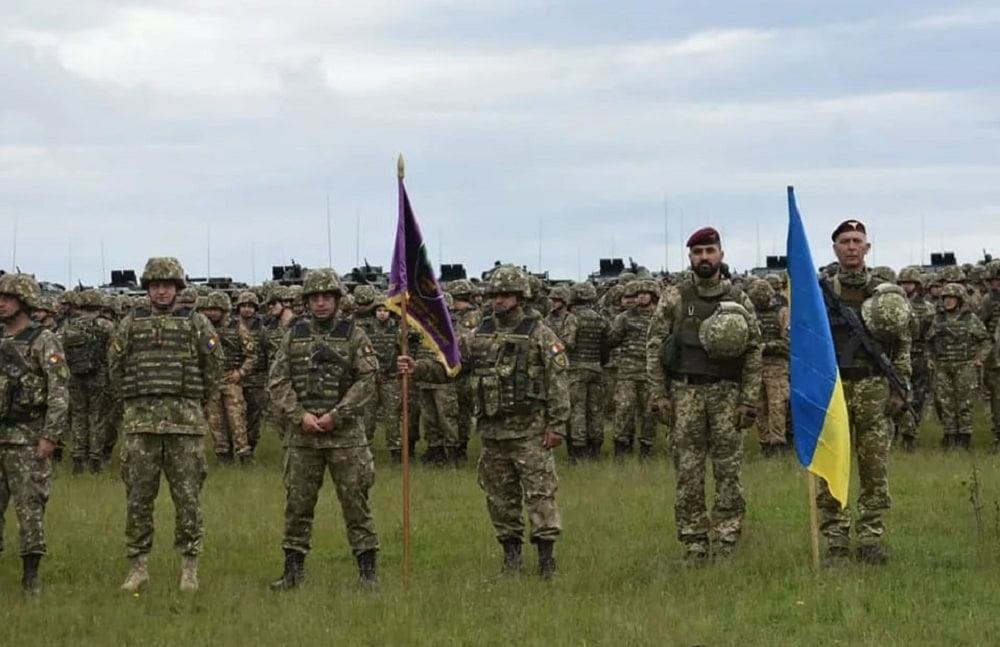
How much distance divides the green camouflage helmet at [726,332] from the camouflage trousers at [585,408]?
10131 mm

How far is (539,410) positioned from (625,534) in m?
2.62

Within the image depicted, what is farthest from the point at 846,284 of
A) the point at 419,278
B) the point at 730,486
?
the point at 419,278

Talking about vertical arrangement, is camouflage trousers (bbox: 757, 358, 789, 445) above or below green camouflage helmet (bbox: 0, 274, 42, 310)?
below

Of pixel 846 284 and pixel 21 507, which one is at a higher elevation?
pixel 846 284

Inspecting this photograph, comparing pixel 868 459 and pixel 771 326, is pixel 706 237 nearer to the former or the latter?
pixel 868 459

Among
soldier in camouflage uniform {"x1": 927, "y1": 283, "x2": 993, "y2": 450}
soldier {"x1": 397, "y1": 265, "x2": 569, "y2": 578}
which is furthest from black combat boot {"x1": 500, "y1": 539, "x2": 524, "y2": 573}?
soldier in camouflage uniform {"x1": 927, "y1": 283, "x2": 993, "y2": 450}

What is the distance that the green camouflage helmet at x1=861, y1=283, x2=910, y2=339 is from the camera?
40.2 feet

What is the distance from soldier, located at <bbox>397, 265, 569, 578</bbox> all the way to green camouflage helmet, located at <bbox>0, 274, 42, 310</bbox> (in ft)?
10.2

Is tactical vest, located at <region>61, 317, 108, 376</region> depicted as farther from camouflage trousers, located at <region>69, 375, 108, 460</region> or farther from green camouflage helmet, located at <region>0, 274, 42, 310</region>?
green camouflage helmet, located at <region>0, 274, 42, 310</region>

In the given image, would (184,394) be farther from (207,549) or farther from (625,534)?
(625,534)

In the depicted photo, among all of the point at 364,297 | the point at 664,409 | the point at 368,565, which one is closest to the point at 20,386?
the point at 368,565

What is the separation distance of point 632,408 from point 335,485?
10356 mm

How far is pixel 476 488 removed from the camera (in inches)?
746

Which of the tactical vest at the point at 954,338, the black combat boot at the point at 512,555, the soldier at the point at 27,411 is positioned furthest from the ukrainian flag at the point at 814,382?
the tactical vest at the point at 954,338
